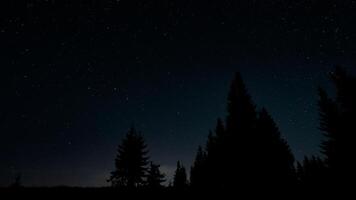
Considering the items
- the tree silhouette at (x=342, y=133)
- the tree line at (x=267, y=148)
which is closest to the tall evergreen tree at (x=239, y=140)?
the tree line at (x=267, y=148)

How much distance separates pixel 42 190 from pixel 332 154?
25.7 m

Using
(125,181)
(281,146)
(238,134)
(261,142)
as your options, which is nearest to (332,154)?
(281,146)

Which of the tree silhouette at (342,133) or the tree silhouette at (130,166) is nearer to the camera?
the tree silhouette at (342,133)

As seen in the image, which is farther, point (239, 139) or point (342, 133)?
point (342, 133)

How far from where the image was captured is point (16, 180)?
6388 centimetres

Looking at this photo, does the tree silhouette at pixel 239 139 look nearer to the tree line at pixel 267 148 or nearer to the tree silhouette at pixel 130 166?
the tree line at pixel 267 148

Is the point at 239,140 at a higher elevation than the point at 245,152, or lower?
higher

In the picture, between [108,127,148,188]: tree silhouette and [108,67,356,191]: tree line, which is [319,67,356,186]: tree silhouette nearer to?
[108,67,356,191]: tree line

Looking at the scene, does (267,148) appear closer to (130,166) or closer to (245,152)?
(245,152)

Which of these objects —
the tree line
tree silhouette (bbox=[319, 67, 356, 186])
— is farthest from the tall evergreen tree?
tree silhouette (bbox=[319, 67, 356, 186])

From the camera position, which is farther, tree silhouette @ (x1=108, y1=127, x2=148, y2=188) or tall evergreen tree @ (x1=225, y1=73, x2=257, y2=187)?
tree silhouette @ (x1=108, y1=127, x2=148, y2=188)

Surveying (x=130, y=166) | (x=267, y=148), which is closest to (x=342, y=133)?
(x=267, y=148)

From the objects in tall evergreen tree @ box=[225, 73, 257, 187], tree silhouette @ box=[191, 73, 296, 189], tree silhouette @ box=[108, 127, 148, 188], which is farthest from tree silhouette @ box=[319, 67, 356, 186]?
tree silhouette @ box=[108, 127, 148, 188]

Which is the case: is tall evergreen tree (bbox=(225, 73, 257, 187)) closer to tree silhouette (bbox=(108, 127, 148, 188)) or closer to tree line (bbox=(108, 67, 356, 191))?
tree line (bbox=(108, 67, 356, 191))
